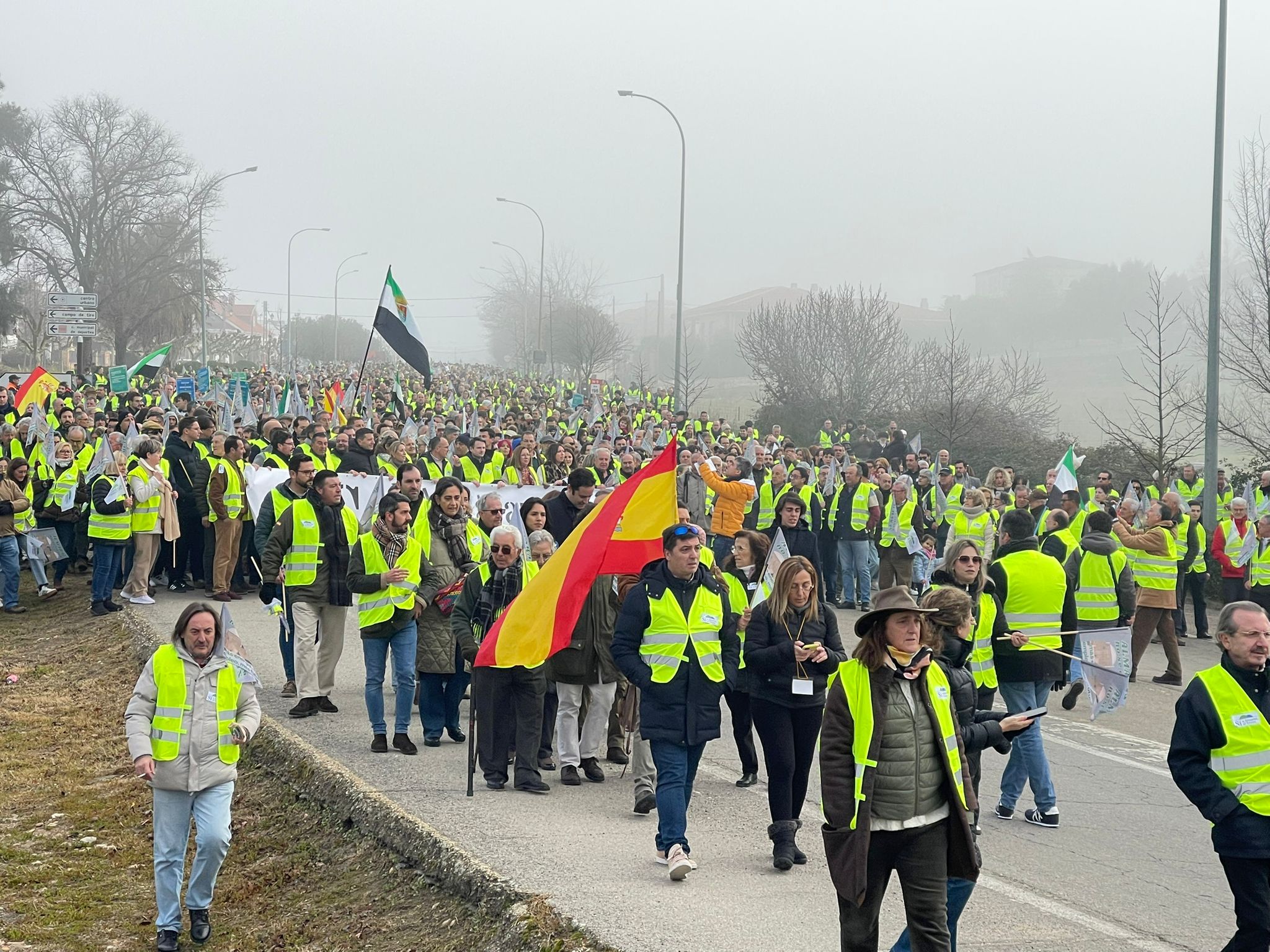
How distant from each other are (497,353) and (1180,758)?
145 m

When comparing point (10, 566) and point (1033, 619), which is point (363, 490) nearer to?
point (10, 566)

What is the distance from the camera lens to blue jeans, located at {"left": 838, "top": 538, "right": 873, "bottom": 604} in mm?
19047

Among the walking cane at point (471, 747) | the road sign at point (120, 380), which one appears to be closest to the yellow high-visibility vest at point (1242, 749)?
the walking cane at point (471, 747)

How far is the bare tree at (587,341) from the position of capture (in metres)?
71.2

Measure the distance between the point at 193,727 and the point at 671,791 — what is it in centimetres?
238

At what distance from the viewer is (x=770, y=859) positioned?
756 centimetres

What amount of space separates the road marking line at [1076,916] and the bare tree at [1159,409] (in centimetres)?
1739

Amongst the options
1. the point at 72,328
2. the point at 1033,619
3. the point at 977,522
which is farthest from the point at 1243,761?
the point at 72,328

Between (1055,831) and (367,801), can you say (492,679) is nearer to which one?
(367,801)

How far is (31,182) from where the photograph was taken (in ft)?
222

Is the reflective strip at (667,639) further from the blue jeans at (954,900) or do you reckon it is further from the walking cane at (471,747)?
the blue jeans at (954,900)

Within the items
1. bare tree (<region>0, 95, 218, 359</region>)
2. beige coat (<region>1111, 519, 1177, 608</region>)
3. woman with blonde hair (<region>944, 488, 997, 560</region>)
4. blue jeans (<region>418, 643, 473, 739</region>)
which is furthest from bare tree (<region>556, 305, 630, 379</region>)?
blue jeans (<region>418, 643, 473, 739</region>)

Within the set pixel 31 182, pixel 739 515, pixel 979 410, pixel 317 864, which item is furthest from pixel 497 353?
pixel 317 864

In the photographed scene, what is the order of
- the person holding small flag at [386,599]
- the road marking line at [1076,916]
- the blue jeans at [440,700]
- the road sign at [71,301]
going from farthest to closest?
the road sign at [71,301] → the blue jeans at [440,700] → the person holding small flag at [386,599] → the road marking line at [1076,916]
